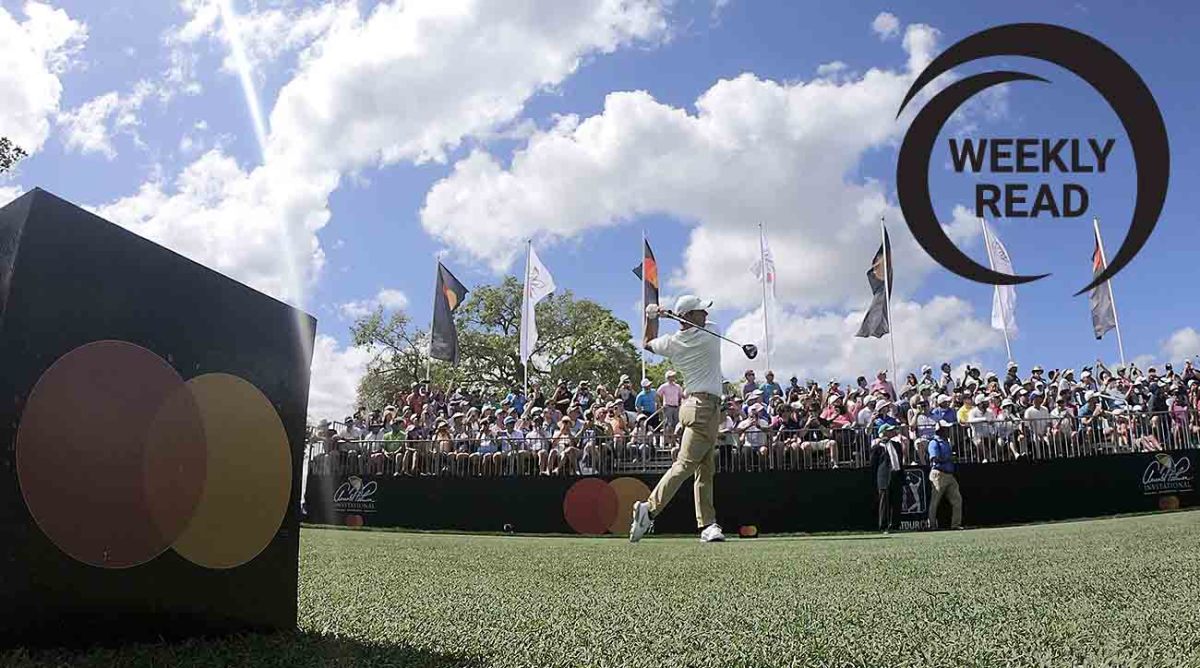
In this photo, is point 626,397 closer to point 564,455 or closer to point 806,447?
point 564,455

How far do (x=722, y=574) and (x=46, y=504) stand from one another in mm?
3582

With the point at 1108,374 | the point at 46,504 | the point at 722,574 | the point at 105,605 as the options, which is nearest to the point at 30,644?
the point at 105,605

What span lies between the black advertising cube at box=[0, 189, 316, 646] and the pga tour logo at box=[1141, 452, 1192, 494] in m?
16.8

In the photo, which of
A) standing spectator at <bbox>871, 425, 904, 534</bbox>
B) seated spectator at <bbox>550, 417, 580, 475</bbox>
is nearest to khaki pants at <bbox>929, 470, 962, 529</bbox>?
standing spectator at <bbox>871, 425, 904, 534</bbox>

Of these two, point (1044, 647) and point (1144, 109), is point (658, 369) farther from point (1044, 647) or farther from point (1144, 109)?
point (1044, 647)

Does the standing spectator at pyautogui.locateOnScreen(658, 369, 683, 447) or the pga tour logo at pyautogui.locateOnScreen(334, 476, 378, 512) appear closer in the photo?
the standing spectator at pyautogui.locateOnScreen(658, 369, 683, 447)

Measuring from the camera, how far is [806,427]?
13898mm

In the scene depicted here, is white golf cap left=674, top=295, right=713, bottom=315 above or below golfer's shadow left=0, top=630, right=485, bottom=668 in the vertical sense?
above

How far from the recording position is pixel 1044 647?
2326 millimetres

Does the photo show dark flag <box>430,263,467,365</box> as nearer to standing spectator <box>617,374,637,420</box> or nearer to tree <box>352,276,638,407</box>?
standing spectator <box>617,374,637,420</box>

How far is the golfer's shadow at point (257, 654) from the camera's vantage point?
1.95 metres

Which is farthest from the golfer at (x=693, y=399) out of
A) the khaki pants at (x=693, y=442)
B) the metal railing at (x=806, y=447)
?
the metal railing at (x=806, y=447)

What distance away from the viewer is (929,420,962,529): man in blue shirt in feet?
42.8

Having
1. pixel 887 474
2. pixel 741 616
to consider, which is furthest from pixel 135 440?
pixel 887 474
